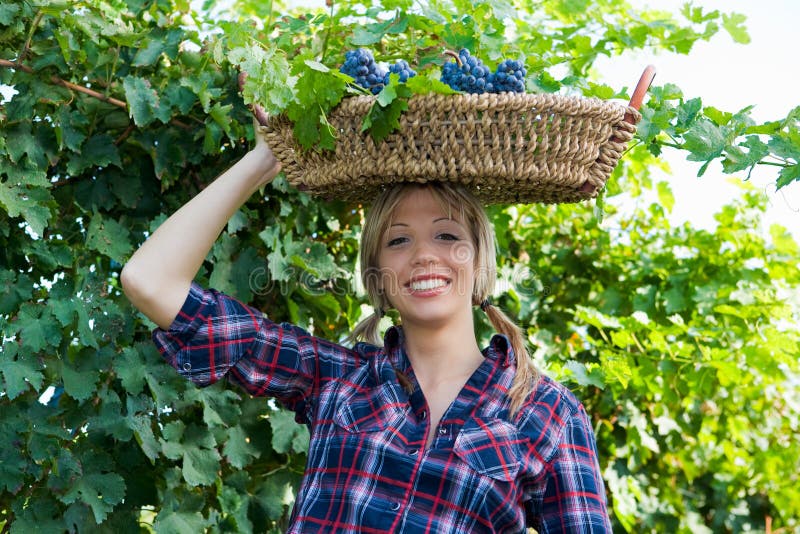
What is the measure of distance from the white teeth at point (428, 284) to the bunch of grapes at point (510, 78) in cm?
35

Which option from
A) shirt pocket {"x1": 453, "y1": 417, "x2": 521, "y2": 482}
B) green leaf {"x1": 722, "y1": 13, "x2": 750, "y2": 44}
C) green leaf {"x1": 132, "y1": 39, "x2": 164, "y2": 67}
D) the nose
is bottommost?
shirt pocket {"x1": 453, "y1": 417, "x2": 521, "y2": 482}

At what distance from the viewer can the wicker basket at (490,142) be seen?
1281mm

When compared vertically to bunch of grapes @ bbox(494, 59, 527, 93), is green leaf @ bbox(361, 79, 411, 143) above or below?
below

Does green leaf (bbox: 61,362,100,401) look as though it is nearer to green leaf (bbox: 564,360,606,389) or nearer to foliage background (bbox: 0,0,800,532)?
foliage background (bbox: 0,0,800,532)

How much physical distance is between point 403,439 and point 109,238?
2.50ft

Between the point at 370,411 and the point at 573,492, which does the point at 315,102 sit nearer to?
the point at 370,411

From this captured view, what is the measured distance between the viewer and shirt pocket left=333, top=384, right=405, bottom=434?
144cm

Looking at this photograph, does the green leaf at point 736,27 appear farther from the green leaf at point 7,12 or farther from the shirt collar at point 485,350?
the green leaf at point 7,12

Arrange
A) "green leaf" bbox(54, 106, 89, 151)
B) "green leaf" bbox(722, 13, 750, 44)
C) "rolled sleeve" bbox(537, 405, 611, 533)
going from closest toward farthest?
"rolled sleeve" bbox(537, 405, 611, 533), "green leaf" bbox(54, 106, 89, 151), "green leaf" bbox(722, 13, 750, 44)

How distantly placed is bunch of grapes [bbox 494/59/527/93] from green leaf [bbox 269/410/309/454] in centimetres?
94

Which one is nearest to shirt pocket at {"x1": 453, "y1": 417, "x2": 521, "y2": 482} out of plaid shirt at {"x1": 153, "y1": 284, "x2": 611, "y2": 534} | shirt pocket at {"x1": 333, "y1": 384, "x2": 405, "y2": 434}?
plaid shirt at {"x1": 153, "y1": 284, "x2": 611, "y2": 534}

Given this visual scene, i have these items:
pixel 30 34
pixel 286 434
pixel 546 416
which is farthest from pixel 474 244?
pixel 30 34

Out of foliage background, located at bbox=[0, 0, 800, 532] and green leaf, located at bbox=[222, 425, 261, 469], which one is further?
green leaf, located at bbox=[222, 425, 261, 469]

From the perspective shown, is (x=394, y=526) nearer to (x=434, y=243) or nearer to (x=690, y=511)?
(x=434, y=243)
